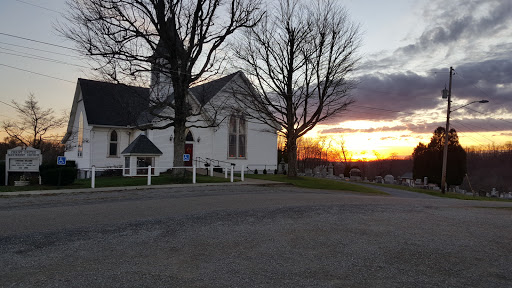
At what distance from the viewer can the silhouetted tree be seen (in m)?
48.1

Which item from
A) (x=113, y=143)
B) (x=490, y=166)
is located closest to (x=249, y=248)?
(x=113, y=143)

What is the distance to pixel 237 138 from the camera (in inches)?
1329

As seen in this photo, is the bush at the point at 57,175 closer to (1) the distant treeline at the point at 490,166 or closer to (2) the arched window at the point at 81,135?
(2) the arched window at the point at 81,135

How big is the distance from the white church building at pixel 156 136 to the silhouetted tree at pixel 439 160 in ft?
88.6

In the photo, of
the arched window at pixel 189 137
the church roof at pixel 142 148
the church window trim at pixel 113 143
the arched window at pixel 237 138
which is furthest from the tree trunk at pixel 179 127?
the church window trim at pixel 113 143

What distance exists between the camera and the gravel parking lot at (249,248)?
525cm

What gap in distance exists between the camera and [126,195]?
1591cm

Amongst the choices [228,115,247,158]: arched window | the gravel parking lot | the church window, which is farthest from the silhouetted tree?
the church window

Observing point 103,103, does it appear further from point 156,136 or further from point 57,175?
point 57,175

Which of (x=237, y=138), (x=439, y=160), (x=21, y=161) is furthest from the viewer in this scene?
(x=439, y=160)

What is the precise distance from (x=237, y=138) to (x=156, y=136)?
753 cm

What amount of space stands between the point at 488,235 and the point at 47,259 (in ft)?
30.9

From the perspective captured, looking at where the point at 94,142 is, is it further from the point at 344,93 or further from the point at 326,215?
the point at 326,215

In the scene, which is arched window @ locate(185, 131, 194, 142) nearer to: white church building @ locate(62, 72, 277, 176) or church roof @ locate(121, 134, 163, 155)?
white church building @ locate(62, 72, 277, 176)
